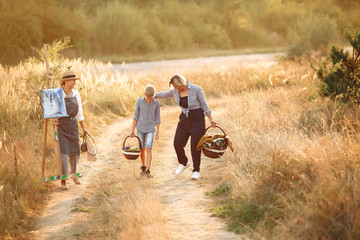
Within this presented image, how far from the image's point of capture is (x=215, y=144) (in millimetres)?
7090

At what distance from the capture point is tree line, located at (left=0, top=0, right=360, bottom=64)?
25.7 m

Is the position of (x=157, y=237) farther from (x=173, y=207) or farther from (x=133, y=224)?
(x=173, y=207)

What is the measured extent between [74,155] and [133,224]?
8.08 feet

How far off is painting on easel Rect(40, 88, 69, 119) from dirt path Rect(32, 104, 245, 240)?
1.28 metres

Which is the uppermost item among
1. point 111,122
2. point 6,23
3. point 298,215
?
point 6,23

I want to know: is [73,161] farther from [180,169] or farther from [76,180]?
[180,169]

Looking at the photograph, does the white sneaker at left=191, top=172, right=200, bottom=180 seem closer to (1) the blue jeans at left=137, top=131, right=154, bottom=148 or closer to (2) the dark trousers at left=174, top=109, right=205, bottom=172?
(2) the dark trousers at left=174, top=109, right=205, bottom=172

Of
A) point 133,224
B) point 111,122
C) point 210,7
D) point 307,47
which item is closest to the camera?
point 133,224

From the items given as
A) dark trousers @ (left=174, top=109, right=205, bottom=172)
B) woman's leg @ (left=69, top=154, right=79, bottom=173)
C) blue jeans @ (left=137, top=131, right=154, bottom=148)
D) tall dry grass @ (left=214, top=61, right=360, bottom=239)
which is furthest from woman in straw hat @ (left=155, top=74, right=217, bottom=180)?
woman's leg @ (left=69, top=154, right=79, bottom=173)

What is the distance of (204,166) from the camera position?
Result: 870cm

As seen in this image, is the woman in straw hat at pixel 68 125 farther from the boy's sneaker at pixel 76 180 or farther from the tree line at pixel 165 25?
the tree line at pixel 165 25

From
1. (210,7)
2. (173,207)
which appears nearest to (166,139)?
(173,207)

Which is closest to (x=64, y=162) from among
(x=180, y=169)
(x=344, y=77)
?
(x=180, y=169)

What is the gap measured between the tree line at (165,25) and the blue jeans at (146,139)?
15.8m
